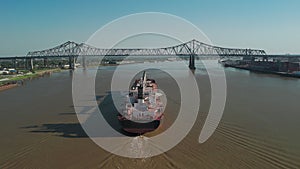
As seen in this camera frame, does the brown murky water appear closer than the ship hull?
Yes

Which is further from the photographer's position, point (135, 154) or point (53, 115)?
point (53, 115)

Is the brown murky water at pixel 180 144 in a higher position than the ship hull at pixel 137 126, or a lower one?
lower

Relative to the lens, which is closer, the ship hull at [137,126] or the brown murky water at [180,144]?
the brown murky water at [180,144]

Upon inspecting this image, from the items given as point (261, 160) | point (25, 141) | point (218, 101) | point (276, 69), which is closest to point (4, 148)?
point (25, 141)

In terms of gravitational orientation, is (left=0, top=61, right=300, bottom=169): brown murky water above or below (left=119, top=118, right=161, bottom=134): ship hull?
below

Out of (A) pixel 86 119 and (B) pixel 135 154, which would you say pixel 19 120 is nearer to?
(A) pixel 86 119

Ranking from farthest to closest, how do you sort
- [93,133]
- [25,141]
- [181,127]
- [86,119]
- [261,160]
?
1. [86,119]
2. [181,127]
3. [93,133]
4. [25,141]
5. [261,160]

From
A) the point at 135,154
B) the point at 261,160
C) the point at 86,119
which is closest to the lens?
the point at 261,160

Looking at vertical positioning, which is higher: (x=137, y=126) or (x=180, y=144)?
(x=137, y=126)
